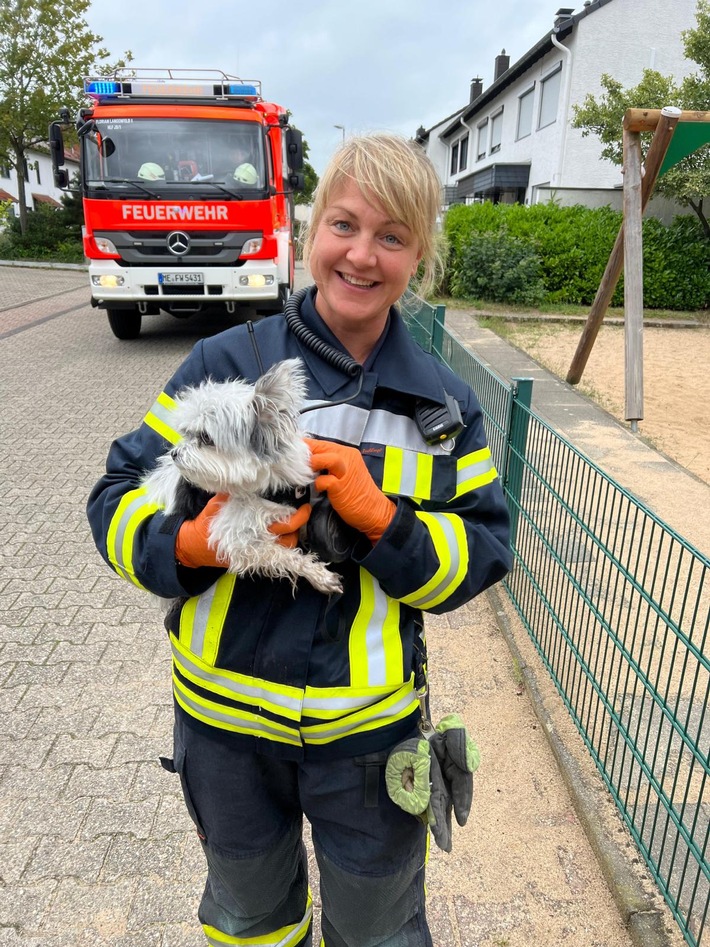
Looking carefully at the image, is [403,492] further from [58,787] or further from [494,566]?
[58,787]

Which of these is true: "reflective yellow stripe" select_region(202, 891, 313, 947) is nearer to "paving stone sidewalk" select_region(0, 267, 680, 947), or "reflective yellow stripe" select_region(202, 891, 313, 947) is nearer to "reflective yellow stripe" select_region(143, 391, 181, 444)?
"paving stone sidewalk" select_region(0, 267, 680, 947)

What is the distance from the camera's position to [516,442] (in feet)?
14.0

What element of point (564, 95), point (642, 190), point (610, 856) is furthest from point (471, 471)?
point (564, 95)

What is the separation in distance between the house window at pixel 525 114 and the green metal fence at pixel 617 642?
999 inches

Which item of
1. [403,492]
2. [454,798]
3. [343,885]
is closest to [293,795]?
[343,885]

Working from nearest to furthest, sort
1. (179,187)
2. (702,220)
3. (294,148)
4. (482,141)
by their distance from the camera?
1. (179,187)
2. (294,148)
3. (702,220)
4. (482,141)

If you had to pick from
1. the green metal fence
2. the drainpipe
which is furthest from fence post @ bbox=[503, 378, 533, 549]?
the drainpipe

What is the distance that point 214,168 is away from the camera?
9641 millimetres

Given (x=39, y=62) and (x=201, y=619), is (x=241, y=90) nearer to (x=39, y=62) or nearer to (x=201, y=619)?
(x=201, y=619)

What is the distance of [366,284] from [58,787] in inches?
101

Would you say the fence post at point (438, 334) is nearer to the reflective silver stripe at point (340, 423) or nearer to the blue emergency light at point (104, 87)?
the reflective silver stripe at point (340, 423)

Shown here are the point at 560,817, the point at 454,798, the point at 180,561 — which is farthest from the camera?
the point at 560,817

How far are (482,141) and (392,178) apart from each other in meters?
36.6

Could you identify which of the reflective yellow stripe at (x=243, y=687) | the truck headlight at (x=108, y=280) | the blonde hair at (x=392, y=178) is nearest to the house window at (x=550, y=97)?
the truck headlight at (x=108, y=280)
